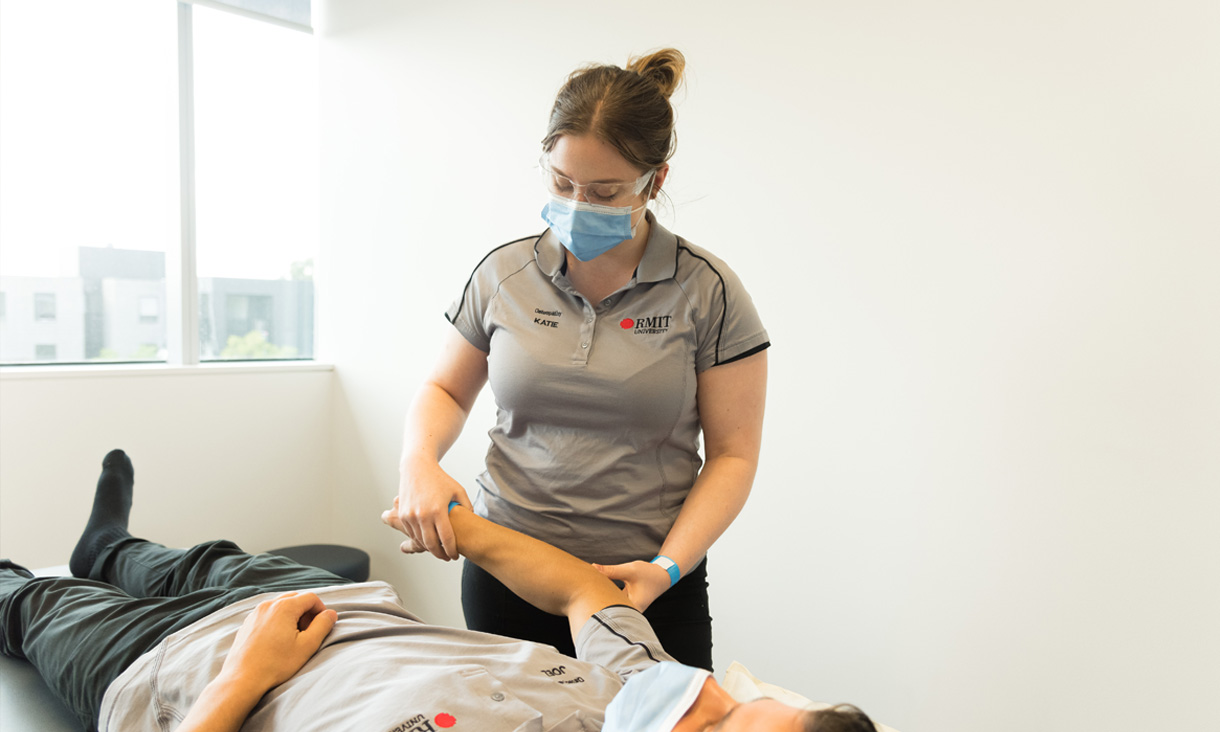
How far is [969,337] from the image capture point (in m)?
1.80

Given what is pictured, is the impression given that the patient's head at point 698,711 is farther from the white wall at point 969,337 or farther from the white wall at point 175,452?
the white wall at point 175,452

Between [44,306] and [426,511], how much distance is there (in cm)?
275

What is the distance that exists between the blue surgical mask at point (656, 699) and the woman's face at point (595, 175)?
72cm

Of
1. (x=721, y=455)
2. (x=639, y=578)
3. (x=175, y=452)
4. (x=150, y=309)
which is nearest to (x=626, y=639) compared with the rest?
(x=639, y=578)

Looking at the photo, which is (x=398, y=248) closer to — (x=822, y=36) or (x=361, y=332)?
(x=361, y=332)

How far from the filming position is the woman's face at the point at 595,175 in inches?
47.7

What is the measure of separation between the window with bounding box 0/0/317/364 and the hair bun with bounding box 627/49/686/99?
2.75 m

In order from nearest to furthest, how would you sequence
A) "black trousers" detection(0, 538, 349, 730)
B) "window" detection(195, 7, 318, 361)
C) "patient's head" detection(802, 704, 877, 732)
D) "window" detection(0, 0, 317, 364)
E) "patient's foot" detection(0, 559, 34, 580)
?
"patient's head" detection(802, 704, 877, 732) → "black trousers" detection(0, 538, 349, 730) → "patient's foot" detection(0, 559, 34, 580) → "window" detection(0, 0, 317, 364) → "window" detection(195, 7, 318, 361)

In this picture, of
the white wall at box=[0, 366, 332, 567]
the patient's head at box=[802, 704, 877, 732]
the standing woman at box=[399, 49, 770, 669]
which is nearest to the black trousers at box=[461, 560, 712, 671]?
the standing woman at box=[399, 49, 770, 669]

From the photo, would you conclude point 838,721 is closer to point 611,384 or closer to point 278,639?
point 611,384

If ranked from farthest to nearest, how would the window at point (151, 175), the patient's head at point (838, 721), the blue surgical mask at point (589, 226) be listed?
1. the window at point (151, 175)
2. the blue surgical mask at point (589, 226)
3. the patient's head at point (838, 721)

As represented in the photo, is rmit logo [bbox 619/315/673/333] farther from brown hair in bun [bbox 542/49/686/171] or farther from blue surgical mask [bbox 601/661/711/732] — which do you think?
blue surgical mask [bbox 601/661/711/732]

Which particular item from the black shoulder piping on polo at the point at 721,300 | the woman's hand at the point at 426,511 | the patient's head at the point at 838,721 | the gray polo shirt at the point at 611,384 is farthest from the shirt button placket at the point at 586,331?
the patient's head at the point at 838,721

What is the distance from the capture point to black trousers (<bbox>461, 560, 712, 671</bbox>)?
133 centimetres
